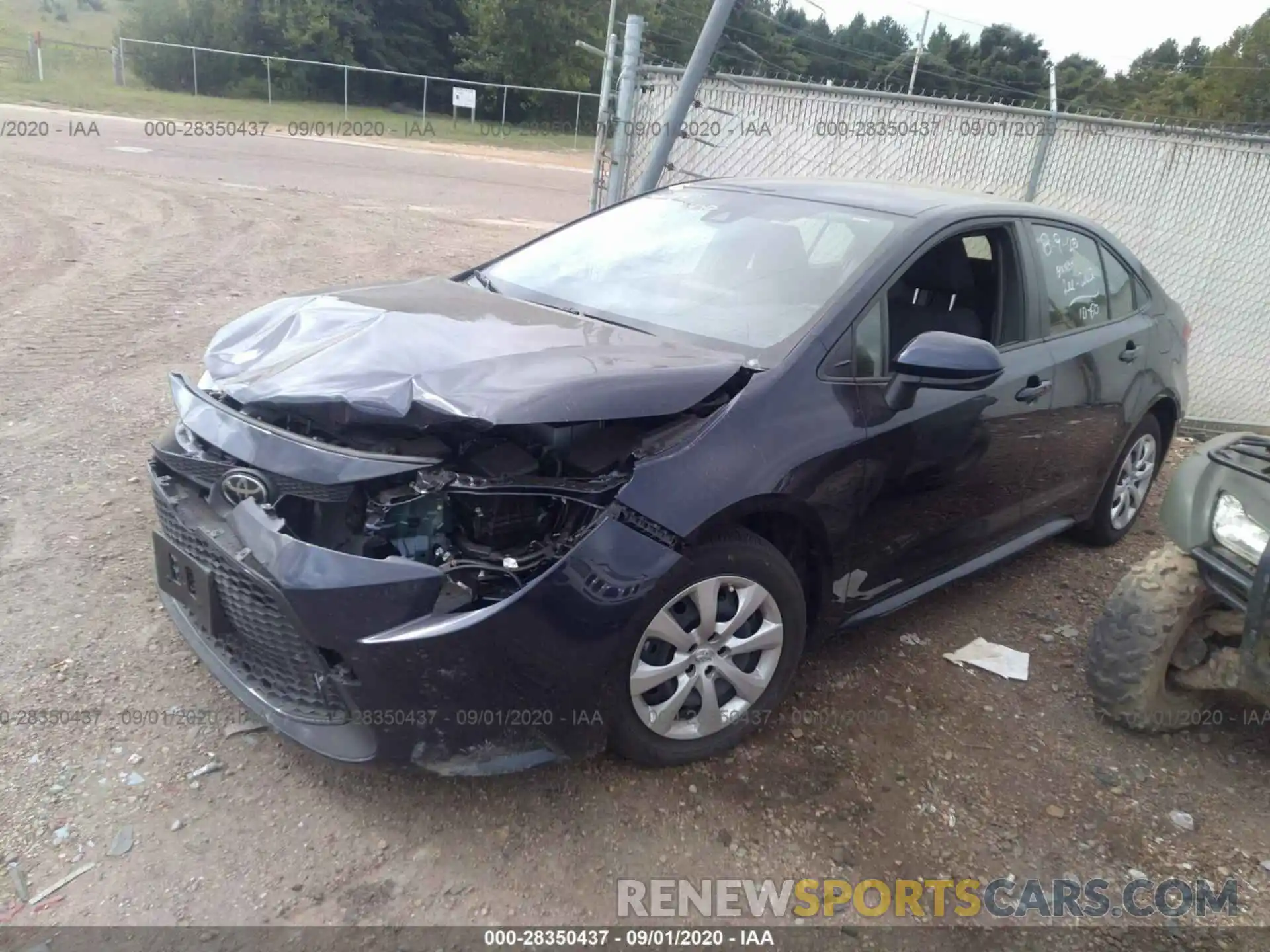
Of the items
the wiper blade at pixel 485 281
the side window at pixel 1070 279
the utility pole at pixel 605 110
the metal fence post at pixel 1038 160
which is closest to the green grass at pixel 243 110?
the utility pole at pixel 605 110

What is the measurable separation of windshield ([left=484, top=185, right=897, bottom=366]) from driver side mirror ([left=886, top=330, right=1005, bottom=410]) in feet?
1.13

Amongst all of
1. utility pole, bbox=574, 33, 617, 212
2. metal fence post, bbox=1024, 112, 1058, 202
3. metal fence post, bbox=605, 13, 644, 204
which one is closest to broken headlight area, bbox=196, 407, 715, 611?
metal fence post, bbox=605, 13, 644, 204

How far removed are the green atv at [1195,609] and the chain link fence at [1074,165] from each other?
12.7 feet

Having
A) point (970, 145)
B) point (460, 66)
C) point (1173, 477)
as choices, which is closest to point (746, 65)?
point (460, 66)

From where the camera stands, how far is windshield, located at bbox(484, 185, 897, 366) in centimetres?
314

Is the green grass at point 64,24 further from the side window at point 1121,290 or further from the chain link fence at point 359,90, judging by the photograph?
the side window at point 1121,290

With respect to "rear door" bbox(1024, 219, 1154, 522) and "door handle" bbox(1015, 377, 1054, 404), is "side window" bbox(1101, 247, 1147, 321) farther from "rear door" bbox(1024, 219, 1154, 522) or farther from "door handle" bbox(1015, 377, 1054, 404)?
"door handle" bbox(1015, 377, 1054, 404)

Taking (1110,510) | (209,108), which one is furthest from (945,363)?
(209,108)

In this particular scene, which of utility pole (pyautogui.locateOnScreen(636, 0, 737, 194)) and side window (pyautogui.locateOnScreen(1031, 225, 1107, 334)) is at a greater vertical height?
utility pole (pyautogui.locateOnScreen(636, 0, 737, 194))

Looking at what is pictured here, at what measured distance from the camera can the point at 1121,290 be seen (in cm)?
438

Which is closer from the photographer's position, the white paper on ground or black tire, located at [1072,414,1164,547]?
the white paper on ground

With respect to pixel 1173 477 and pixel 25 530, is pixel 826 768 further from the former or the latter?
pixel 25 530

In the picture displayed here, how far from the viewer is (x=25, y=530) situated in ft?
12.4

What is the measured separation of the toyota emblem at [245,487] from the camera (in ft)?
8.30
